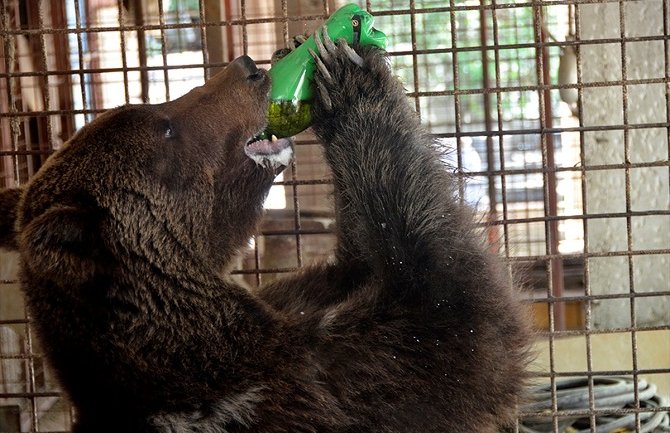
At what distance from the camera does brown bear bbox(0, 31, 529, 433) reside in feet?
8.96

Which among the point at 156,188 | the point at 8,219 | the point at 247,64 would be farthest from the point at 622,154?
the point at 8,219

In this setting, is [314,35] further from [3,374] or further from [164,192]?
[3,374]

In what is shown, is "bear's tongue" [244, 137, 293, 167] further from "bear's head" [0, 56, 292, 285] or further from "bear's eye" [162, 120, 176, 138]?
"bear's eye" [162, 120, 176, 138]

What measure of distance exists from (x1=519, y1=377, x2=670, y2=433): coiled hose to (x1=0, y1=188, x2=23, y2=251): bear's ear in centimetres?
240

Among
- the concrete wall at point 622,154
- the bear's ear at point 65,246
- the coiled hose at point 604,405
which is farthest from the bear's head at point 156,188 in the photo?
the concrete wall at point 622,154

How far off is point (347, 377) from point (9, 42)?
2.24 meters

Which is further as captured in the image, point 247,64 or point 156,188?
point 247,64

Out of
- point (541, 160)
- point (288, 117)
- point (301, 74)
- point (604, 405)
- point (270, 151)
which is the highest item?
point (301, 74)

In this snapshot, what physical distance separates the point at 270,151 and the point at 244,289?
0.52 m

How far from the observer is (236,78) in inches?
122

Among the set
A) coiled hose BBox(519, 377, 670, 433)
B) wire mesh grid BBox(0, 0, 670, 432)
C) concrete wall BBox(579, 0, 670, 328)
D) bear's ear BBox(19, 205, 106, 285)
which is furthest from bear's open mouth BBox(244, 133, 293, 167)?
concrete wall BBox(579, 0, 670, 328)

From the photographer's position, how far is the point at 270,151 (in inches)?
127

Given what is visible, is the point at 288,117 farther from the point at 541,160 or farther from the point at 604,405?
the point at 604,405

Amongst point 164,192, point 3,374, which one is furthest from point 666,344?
point 3,374
